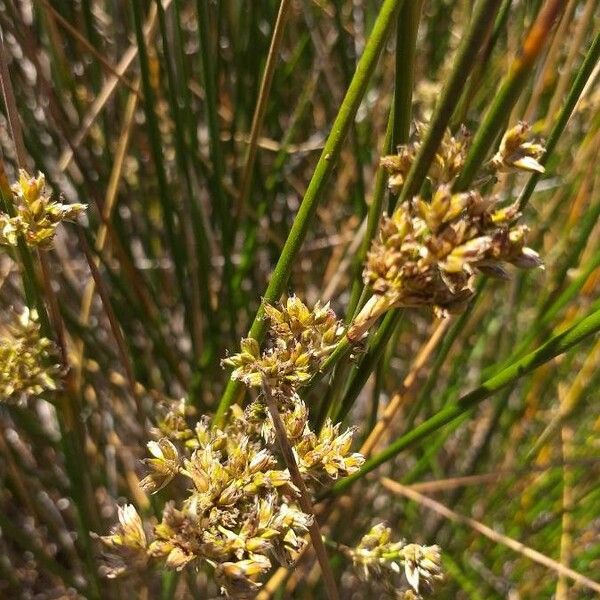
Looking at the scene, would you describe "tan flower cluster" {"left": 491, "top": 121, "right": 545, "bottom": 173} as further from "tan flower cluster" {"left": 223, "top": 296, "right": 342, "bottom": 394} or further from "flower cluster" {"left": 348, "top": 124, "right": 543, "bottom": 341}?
"tan flower cluster" {"left": 223, "top": 296, "right": 342, "bottom": 394}

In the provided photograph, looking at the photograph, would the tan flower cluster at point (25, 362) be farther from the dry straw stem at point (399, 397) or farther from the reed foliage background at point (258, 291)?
the dry straw stem at point (399, 397)

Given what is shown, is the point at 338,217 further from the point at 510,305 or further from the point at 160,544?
the point at 160,544

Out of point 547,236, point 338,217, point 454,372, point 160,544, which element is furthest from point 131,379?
point 547,236

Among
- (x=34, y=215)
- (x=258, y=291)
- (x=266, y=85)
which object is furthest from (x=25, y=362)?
(x=258, y=291)

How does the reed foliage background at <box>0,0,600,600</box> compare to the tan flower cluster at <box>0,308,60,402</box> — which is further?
the reed foliage background at <box>0,0,600,600</box>

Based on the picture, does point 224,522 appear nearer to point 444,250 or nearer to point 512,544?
point 444,250

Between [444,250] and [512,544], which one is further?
[512,544]

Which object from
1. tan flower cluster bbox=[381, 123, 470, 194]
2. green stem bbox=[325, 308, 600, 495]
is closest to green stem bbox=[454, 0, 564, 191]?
tan flower cluster bbox=[381, 123, 470, 194]
